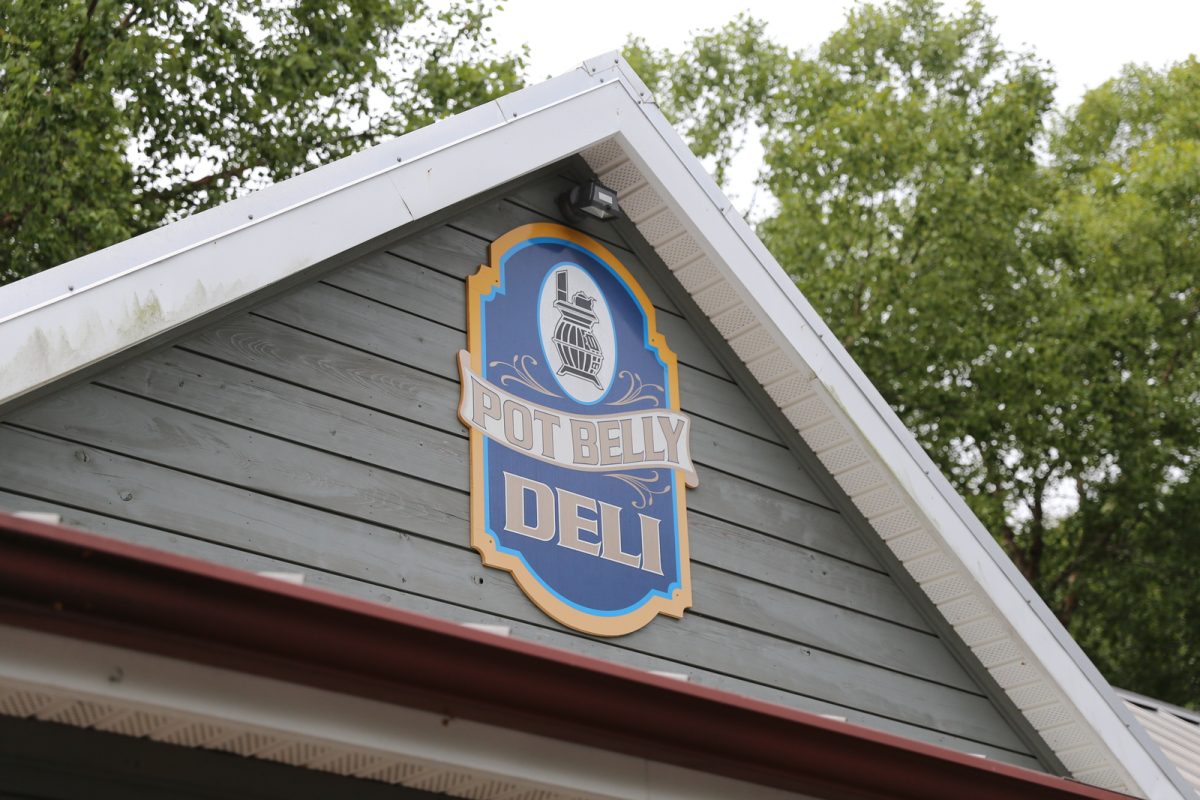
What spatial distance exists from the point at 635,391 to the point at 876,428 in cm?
110

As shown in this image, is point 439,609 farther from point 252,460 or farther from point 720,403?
point 720,403

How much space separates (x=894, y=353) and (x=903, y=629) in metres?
13.7

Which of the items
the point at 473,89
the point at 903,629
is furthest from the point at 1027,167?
the point at 903,629

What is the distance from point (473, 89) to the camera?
15656mm

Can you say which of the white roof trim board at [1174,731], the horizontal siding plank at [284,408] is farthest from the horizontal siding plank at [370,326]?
the white roof trim board at [1174,731]

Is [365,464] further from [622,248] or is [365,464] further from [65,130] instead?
[65,130]

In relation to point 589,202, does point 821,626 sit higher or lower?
lower

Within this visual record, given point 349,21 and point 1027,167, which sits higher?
point 1027,167

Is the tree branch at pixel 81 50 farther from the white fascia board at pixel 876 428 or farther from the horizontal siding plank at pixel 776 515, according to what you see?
the horizontal siding plank at pixel 776 515

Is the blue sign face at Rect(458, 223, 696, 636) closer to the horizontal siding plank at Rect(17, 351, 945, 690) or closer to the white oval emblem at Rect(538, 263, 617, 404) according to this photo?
the white oval emblem at Rect(538, 263, 617, 404)

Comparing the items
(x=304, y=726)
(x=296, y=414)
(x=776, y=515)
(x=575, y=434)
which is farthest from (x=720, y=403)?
(x=304, y=726)

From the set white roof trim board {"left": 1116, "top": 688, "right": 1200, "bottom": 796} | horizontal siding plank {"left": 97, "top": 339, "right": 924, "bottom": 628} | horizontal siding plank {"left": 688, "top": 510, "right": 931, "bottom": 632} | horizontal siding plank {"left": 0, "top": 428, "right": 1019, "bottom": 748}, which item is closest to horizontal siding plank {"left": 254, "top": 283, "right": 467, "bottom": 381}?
horizontal siding plank {"left": 97, "top": 339, "right": 924, "bottom": 628}

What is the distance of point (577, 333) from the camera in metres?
5.54

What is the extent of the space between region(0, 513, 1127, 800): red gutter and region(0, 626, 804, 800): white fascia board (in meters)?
0.04
